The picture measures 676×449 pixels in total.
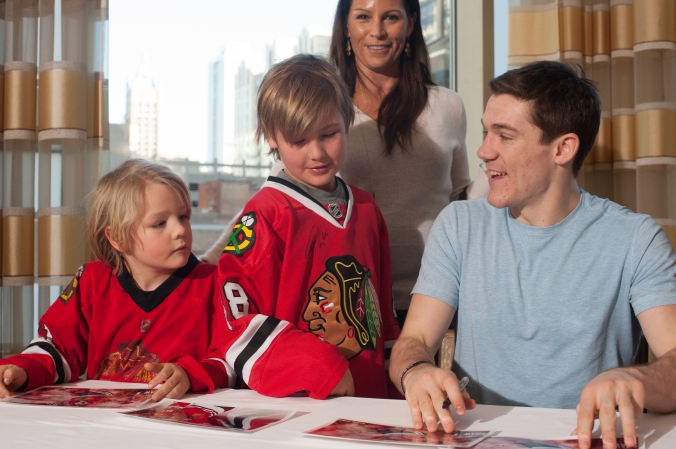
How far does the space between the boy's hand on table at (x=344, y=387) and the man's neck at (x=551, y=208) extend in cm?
56

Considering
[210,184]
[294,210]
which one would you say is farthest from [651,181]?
[210,184]

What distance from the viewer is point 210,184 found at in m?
4.79

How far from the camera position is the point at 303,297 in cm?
128

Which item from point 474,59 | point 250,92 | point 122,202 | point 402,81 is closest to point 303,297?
point 122,202

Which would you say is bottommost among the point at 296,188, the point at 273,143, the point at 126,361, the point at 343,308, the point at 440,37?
the point at 126,361

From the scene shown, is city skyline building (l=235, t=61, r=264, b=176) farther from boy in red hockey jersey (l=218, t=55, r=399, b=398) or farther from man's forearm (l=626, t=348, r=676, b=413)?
man's forearm (l=626, t=348, r=676, b=413)

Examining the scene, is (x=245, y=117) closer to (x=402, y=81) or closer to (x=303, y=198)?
(x=402, y=81)

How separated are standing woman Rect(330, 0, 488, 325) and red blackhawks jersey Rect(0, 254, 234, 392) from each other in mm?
491

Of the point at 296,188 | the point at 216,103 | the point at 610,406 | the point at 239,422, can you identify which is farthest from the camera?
the point at 216,103

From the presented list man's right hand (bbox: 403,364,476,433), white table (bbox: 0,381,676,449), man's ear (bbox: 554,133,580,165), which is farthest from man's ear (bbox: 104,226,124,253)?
man's ear (bbox: 554,133,580,165)

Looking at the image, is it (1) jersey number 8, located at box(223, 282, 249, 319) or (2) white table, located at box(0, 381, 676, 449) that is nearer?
(2) white table, located at box(0, 381, 676, 449)

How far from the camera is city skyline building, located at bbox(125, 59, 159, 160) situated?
335 centimetres

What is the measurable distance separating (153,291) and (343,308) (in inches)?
18.4

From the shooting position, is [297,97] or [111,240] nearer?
[297,97]
